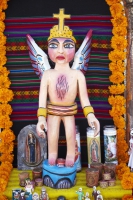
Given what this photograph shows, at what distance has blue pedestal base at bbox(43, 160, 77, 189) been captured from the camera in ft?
16.6

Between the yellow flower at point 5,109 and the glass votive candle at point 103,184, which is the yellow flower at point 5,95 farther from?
the glass votive candle at point 103,184

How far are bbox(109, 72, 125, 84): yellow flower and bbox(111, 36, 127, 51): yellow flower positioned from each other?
32 cm

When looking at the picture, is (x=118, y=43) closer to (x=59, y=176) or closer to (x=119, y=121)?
(x=119, y=121)

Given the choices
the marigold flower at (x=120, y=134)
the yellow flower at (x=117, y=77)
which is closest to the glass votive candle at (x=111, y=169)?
the marigold flower at (x=120, y=134)

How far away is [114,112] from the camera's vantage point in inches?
226

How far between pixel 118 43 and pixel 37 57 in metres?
1.05

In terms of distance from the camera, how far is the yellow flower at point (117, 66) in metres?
5.66

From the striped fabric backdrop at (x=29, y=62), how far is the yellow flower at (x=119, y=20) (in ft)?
0.47

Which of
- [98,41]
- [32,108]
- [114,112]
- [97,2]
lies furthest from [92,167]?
[97,2]

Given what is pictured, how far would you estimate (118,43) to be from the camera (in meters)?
5.61

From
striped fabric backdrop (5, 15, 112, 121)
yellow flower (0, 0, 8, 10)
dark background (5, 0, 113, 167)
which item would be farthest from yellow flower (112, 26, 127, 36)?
yellow flower (0, 0, 8, 10)

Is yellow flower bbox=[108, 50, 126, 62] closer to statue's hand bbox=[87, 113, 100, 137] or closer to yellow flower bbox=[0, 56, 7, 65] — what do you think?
statue's hand bbox=[87, 113, 100, 137]

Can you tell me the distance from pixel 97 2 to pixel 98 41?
1.67 feet

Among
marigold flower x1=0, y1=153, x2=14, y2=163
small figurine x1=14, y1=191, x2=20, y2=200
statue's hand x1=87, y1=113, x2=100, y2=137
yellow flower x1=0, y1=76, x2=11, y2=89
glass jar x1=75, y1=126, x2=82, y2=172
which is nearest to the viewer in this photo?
small figurine x1=14, y1=191, x2=20, y2=200
